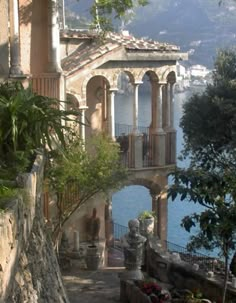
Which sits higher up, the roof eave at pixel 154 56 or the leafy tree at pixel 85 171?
the roof eave at pixel 154 56

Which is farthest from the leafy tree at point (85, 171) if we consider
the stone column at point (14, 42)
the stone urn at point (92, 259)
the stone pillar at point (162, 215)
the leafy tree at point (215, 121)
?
the stone pillar at point (162, 215)

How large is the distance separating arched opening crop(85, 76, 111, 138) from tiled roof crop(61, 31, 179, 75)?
1.18m

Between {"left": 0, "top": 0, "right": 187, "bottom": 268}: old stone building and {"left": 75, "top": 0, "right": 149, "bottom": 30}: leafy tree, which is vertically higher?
{"left": 75, "top": 0, "right": 149, "bottom": 30}: leafy tree

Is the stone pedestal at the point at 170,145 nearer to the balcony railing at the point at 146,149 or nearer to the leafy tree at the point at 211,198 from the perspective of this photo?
the balcony railing at the point at 146,149

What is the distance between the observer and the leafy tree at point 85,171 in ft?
46.5

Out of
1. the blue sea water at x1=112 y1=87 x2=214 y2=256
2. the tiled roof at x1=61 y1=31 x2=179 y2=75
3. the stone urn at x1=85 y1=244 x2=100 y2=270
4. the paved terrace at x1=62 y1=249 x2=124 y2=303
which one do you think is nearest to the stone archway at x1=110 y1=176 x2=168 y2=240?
the stone urn at x1=85 y1=244 x2=100 y2=270

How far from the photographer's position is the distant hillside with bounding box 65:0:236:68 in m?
91.5

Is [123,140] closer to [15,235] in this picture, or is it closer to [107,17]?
[107,17]

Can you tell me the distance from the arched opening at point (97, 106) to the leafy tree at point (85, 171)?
4161 millimetres

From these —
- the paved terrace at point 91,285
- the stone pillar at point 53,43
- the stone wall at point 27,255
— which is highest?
the stone pillar at point 53,43

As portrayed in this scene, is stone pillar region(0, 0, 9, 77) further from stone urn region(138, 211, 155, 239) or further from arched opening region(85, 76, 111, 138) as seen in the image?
arched opening region(85, 76, 111, 138)

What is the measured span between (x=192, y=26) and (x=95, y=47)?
89.1 metres

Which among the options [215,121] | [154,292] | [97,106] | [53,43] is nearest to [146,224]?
[154,292]

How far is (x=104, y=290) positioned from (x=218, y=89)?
24.2 feet
